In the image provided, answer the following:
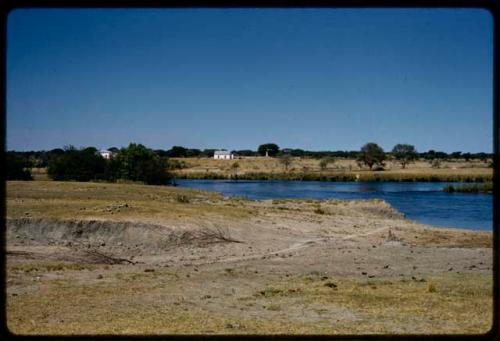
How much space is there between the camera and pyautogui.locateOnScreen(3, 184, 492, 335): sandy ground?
11156 mm

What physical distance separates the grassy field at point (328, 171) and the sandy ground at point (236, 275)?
185ft

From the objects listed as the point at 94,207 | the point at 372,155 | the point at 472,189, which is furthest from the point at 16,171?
the point at 372,155

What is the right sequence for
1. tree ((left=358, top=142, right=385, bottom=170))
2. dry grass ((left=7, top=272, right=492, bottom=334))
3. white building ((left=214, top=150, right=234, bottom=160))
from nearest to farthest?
dry grass ((left=7, top=272, right=492, bottom=334)) < tree ((left=358, top=142, right=385, bottom=170)) < white building ((left=214, top=150, right=234, bottom=160))

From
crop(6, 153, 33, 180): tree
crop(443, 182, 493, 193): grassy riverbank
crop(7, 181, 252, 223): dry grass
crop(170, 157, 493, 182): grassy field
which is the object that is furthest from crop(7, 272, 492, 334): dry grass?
crop(170, 157, 493, 182): grassy field

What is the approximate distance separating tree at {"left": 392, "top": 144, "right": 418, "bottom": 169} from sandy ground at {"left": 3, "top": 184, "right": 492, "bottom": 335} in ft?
343

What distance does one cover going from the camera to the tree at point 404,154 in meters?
133

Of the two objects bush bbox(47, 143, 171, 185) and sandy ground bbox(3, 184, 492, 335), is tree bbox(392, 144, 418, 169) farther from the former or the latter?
sandy ground bbox(3, 184, 492, 335)

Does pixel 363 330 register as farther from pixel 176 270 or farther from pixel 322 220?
pixel 322 220

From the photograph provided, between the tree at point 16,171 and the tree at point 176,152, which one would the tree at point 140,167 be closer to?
the tree at point 16,171

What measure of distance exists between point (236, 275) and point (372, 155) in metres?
104

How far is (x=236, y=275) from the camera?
54.6ft

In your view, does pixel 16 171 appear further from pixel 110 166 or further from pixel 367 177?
pixel 367 177

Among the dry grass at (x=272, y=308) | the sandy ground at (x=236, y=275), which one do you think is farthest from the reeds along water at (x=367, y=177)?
the dry grass at (x=272, y=308)
